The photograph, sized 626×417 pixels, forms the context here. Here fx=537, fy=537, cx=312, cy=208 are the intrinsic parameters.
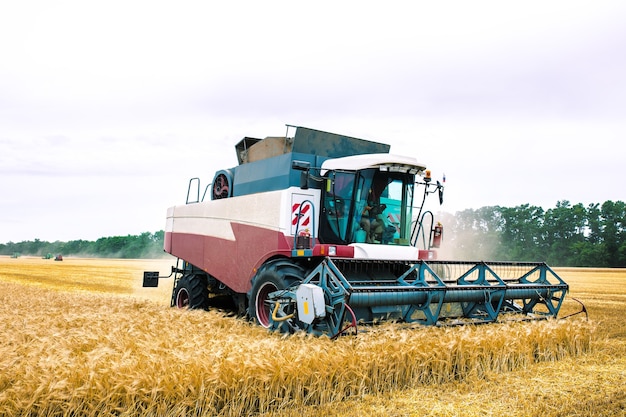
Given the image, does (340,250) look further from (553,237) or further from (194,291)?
(553,237)

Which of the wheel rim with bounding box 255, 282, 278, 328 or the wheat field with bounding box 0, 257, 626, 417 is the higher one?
the wheel rim with bounding box 255, 282, 278, 328

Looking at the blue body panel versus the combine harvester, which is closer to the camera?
the combine harvester

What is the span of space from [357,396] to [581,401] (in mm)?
1771

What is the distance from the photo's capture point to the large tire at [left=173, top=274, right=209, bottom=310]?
851 centimetres

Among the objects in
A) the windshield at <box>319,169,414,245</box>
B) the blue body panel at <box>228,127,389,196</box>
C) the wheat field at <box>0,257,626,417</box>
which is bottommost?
the wheat field at <box>0,257,626,417</box>

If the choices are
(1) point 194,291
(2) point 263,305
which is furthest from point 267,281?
(1) point 194,291


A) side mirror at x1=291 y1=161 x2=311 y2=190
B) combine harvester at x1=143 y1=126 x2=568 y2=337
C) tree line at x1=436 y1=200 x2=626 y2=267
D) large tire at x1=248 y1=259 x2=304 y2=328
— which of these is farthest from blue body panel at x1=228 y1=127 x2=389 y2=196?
tree line at x1=436 y1=200 x2=626 y2=267

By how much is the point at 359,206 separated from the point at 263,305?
1664mm

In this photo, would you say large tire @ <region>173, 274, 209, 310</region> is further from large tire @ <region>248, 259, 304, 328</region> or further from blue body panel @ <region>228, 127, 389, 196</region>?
large tire @ <region>248, 259, 304, 328</region>

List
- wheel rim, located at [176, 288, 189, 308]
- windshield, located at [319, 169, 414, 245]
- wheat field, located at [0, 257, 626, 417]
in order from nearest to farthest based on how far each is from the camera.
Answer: wheat field, located at [0, 257, 626, 417] < windshield, located at [319, 169, 414, 245] < wheel rim, located at [176, 288, 189, 308]

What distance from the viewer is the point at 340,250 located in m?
6.07

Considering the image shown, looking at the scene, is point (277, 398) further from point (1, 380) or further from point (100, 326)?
point (100, 326)

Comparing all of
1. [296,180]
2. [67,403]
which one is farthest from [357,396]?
[296,180]

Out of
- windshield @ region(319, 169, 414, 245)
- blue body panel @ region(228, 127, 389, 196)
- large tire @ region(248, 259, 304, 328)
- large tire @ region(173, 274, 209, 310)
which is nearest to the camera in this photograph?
large tire @ region(248, 259, 304, 328)
